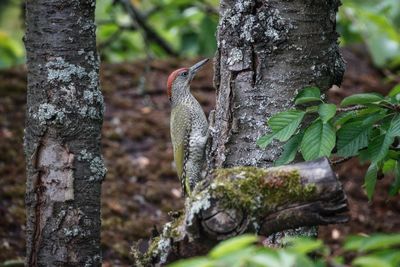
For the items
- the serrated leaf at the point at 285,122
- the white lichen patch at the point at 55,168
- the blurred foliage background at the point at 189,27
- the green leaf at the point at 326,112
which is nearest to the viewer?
the green leaf at the point at 326,112

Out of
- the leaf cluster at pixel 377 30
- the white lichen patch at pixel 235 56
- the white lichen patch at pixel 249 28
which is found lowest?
the white lichen patch at pixel 235 56

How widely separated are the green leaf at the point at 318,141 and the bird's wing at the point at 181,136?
59.2 inches

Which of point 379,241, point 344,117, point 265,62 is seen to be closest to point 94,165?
point 265,62

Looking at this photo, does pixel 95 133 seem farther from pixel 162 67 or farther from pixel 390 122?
pixel 162 67

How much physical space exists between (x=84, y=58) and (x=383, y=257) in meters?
2.01

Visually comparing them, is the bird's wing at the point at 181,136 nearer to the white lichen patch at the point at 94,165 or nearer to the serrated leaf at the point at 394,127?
the white lichen patch at the point at 94,165

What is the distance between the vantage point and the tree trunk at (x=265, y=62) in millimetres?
3141

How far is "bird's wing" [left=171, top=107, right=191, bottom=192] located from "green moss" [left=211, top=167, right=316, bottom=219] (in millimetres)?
1662

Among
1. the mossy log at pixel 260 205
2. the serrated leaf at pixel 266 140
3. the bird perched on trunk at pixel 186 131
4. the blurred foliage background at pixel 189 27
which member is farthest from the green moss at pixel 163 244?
the blurred foliage background at pixel 189 27

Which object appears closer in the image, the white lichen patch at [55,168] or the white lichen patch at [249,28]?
the white lichen patch at [249,28]

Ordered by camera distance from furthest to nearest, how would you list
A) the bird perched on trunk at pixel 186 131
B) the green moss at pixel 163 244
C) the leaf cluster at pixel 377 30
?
the leaf cluster at pixel 377 30
the bird perched on trunk at pixel 186 131
the green moss at pixel 163 244

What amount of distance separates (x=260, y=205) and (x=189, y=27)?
5.57 metres

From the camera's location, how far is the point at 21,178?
5.42 meters

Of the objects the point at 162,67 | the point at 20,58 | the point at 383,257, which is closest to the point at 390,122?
the point at 383,257
